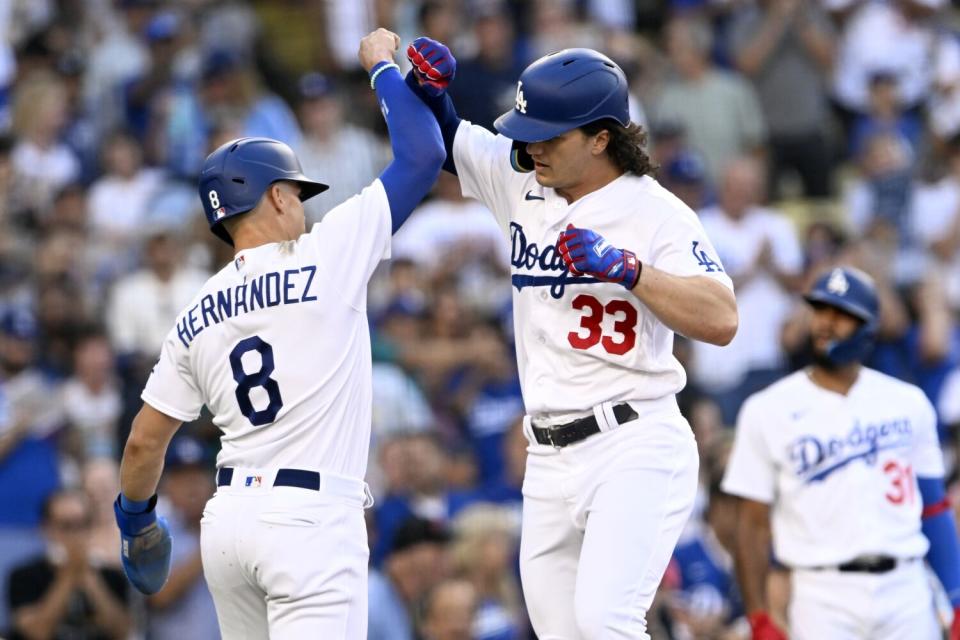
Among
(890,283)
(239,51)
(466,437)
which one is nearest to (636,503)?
(466,437)

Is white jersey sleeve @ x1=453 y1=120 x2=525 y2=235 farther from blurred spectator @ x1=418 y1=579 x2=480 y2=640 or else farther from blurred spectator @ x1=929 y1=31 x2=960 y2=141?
blurred spectator @ x1=929 y1=31 x2=960 y2=141

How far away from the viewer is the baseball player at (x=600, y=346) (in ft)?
17.2

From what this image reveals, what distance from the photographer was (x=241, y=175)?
546cm

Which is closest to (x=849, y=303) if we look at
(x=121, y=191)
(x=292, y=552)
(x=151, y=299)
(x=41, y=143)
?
(x=292, y=552)

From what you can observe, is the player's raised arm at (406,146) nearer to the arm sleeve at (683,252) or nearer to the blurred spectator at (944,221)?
the arm sleeve at (683,252)

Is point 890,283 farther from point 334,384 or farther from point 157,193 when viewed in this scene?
point 334,384

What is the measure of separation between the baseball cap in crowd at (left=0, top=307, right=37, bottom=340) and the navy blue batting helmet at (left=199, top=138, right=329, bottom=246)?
4.65 m

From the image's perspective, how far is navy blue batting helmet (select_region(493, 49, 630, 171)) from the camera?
539cm

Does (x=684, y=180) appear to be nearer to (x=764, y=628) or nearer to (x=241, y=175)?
(x=764, y=628)

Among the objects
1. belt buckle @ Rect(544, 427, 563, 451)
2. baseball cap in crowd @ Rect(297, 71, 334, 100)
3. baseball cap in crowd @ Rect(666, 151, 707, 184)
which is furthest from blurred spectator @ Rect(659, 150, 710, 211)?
belt buckle @ Rect(544, 427, 563, 451)

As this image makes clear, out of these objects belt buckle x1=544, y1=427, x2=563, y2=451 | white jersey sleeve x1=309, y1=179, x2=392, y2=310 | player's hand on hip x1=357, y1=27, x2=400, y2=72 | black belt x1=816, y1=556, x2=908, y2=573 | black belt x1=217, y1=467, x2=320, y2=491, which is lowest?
black belt x1=816, y1=556, x2=908, y2=573

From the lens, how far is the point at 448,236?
11.3m

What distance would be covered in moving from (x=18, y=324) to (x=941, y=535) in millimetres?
5634

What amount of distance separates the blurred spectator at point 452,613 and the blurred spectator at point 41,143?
432 centimetres
